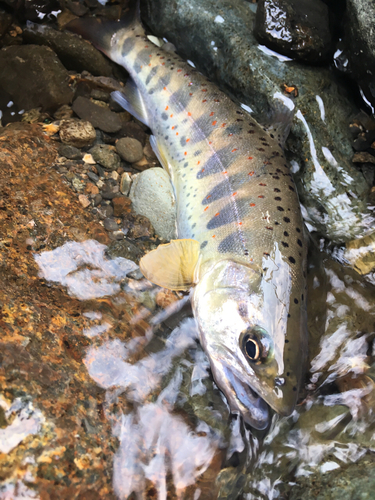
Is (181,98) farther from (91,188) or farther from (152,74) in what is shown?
(91,188)

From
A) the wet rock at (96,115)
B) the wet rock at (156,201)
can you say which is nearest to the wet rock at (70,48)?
the wet rock at (96,115)

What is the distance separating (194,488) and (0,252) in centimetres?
215

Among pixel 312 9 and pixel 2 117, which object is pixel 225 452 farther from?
pixel 312 9

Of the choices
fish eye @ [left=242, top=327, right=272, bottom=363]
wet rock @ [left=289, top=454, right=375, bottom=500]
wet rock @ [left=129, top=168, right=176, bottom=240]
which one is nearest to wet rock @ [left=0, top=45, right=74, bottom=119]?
wet rock @ [left=129, top=168, right=176, bottom=240]

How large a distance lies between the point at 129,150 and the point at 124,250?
1.25 metres

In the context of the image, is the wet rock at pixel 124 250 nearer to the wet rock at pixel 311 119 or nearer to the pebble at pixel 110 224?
the pebble at pixel 110 224

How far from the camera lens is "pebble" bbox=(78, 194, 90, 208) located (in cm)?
329

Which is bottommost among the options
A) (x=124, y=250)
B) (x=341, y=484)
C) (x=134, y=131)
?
(x=124, y=250)

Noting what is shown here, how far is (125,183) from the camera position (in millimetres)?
3643

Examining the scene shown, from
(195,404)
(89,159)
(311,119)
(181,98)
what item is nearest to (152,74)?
(181,98)

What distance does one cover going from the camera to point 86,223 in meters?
3.18

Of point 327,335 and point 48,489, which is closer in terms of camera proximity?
point 48,489

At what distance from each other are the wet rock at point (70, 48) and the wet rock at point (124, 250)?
225 cm

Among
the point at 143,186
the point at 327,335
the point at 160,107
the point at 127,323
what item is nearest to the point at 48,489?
the point at 127,323
